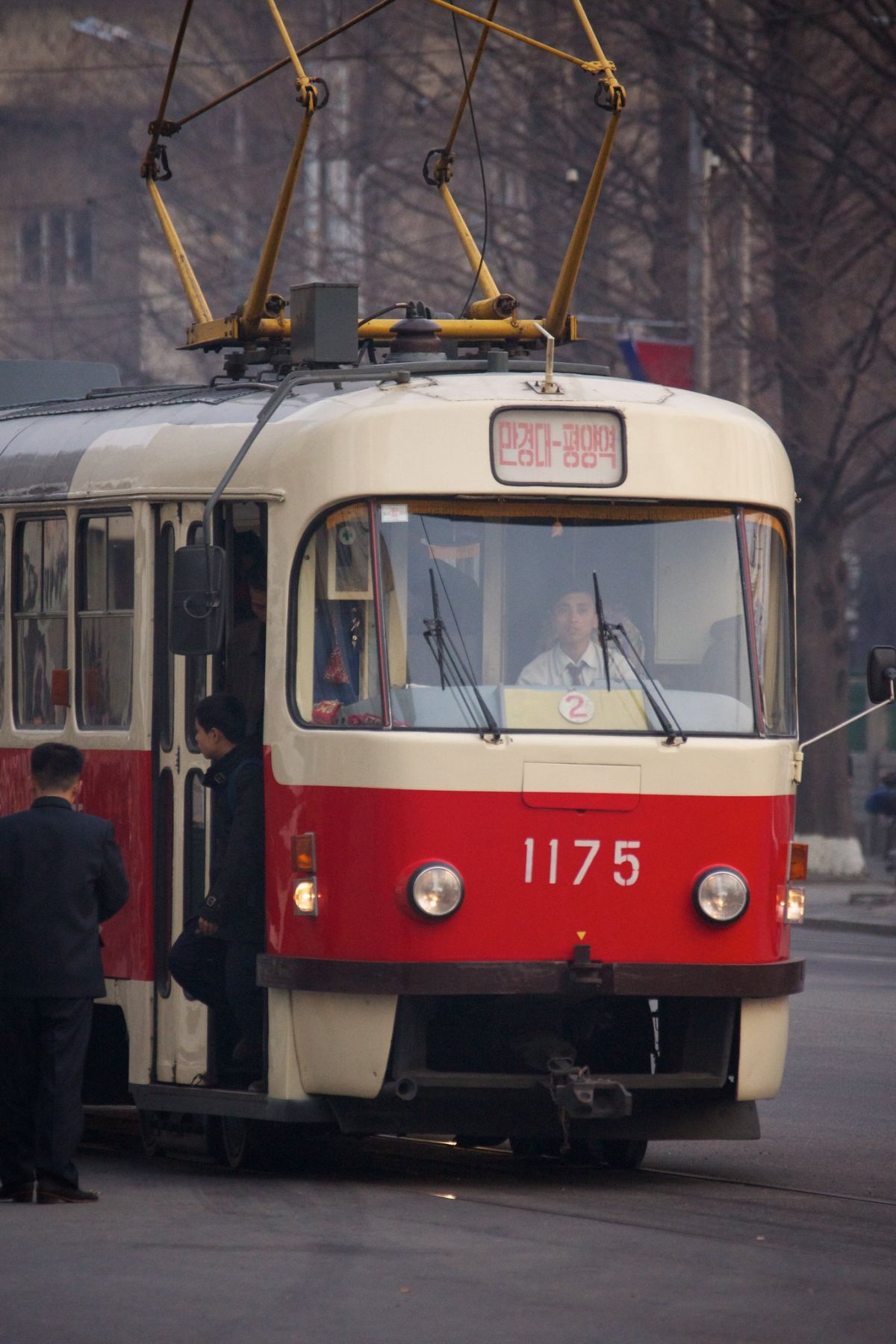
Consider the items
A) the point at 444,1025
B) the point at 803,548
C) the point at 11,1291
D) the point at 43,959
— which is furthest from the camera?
the point at 803,548

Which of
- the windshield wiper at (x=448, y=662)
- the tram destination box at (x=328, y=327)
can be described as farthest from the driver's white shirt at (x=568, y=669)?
the tram destination box at (x=328, y=327)

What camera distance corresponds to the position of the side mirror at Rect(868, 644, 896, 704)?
32.3ft

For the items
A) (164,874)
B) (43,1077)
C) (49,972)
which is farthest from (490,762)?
(43,1077)

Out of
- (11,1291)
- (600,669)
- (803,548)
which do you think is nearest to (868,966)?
(803,548)

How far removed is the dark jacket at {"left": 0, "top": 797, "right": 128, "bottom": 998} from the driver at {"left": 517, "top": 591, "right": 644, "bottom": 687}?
1.56 m

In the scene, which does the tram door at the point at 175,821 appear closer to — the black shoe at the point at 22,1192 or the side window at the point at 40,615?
the side window at the point at 40,615

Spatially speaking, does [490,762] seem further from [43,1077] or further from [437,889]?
[43,1077]

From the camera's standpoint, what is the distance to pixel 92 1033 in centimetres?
1015

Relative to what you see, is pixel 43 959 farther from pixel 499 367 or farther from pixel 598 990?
pixel 499 367

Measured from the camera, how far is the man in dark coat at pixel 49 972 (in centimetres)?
847

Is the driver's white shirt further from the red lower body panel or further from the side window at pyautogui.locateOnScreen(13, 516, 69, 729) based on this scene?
the side window at pyautogui.locateOnScreen(13, 516, 69, 729)

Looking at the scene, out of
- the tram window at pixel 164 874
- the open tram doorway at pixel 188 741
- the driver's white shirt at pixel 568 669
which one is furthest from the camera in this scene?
the tram window at pixel 164 874

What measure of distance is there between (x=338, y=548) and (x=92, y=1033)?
2.43 m

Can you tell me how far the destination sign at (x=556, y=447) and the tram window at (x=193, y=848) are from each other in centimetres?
160
